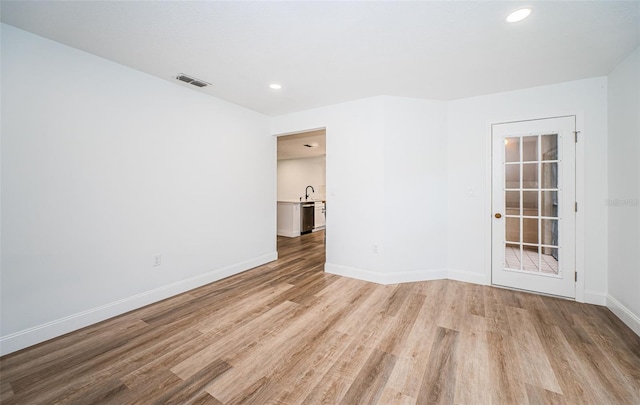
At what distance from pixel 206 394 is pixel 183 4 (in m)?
2.59

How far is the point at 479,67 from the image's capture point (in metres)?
2.60

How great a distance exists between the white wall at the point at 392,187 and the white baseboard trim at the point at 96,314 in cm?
202

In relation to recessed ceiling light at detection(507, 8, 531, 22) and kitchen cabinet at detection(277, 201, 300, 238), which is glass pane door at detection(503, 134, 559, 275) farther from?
kitchen cabinet at detection(277, 201, 300, 238)

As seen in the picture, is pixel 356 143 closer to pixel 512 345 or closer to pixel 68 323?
pixel 512 345

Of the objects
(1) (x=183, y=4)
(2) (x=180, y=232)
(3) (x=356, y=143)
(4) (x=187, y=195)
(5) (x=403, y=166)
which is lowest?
(2) (x=180, y=232)

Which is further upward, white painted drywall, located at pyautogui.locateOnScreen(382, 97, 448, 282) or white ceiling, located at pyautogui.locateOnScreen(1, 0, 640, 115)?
white ceiling, located at pyautogui.locateOnScreen(1, 0, 640, 115)

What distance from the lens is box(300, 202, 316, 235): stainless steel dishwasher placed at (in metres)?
7.22

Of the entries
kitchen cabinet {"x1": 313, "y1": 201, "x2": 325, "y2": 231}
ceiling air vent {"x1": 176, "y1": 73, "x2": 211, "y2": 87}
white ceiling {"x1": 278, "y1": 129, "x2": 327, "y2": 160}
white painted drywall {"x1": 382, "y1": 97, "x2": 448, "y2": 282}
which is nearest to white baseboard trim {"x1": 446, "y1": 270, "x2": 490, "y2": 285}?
white painted drywall {"x1": 382, "y1": 97, "x2": 448, "y2": 282}

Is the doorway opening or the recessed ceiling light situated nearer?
the recessed ceiling light

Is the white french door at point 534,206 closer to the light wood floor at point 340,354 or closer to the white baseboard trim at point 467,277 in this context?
the white baseboard trim at point 467,277

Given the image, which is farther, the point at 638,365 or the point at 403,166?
the point at 403,166

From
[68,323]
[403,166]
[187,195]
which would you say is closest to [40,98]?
[187,195]

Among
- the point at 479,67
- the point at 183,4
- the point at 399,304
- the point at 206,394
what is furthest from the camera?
the point at 399,304

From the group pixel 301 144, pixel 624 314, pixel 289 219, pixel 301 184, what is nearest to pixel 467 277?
pixel 624 314
